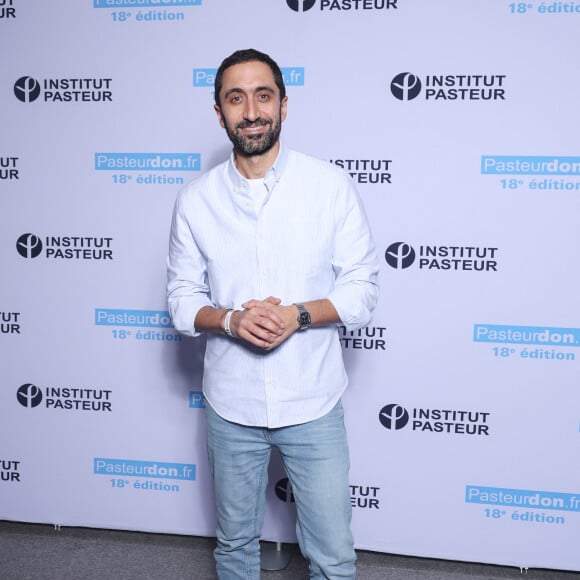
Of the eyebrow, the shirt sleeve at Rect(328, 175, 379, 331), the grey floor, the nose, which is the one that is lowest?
the grey floor

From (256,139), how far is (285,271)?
14.6 inches

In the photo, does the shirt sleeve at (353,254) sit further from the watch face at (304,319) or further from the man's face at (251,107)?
the man's face at (251,107)

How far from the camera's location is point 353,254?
1757mm

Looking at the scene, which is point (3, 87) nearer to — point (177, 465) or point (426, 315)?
point (177, 465)

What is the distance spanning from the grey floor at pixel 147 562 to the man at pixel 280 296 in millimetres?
768

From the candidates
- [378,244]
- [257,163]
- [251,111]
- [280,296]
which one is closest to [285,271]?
[280,296]

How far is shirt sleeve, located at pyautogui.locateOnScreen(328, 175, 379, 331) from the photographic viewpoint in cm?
173

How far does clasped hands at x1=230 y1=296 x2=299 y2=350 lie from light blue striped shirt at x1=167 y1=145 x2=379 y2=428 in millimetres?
103

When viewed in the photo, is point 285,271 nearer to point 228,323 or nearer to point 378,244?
point 228,323

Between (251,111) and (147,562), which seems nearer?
(251,111)

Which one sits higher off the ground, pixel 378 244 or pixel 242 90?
pixel 242 90

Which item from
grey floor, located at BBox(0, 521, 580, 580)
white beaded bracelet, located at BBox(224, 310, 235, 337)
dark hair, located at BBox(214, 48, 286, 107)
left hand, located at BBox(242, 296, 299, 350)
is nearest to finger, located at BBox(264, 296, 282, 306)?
left hand, located at BBox(242, 296, 299, 350)

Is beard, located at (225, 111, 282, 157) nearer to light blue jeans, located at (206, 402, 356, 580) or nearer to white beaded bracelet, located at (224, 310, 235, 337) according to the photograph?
white beaded bracelet, located at (224, 310, 235, 337)

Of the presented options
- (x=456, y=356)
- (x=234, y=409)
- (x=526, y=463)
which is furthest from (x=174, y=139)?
(x=526, y=463)
